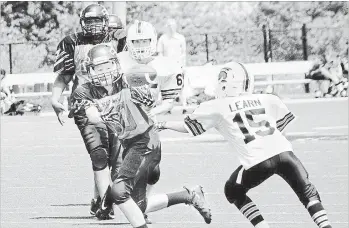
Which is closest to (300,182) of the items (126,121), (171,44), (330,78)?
(126,121)

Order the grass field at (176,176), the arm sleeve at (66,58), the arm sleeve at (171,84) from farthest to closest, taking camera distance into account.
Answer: the grass field at (176,176)
the arm sleeve at (66,58)
the arm sleeve at (171,84)

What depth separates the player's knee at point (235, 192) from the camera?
864cm

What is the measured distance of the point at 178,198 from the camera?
378 inches

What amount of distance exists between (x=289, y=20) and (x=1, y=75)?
46.4 ft

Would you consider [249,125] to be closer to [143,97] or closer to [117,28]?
[143,97]

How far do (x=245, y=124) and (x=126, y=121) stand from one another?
2.72 feet

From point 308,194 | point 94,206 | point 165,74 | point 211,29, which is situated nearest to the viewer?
point 308,194

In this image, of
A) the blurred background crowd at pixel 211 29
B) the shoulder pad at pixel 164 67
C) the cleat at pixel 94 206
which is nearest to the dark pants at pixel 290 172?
the shoulder pad at pixel 164 67

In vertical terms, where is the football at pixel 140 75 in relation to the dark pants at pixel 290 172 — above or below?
above

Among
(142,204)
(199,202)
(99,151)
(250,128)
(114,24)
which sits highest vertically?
(114,24)

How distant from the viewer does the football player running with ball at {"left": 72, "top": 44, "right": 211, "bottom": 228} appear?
8.45m

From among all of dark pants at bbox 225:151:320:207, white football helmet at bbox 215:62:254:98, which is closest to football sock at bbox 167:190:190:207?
dark pants at bbox 225:151:320:207

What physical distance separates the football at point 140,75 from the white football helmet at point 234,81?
27.3 inches

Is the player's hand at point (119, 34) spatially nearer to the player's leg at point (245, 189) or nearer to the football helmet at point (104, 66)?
the football helmet at point (104, 66)
